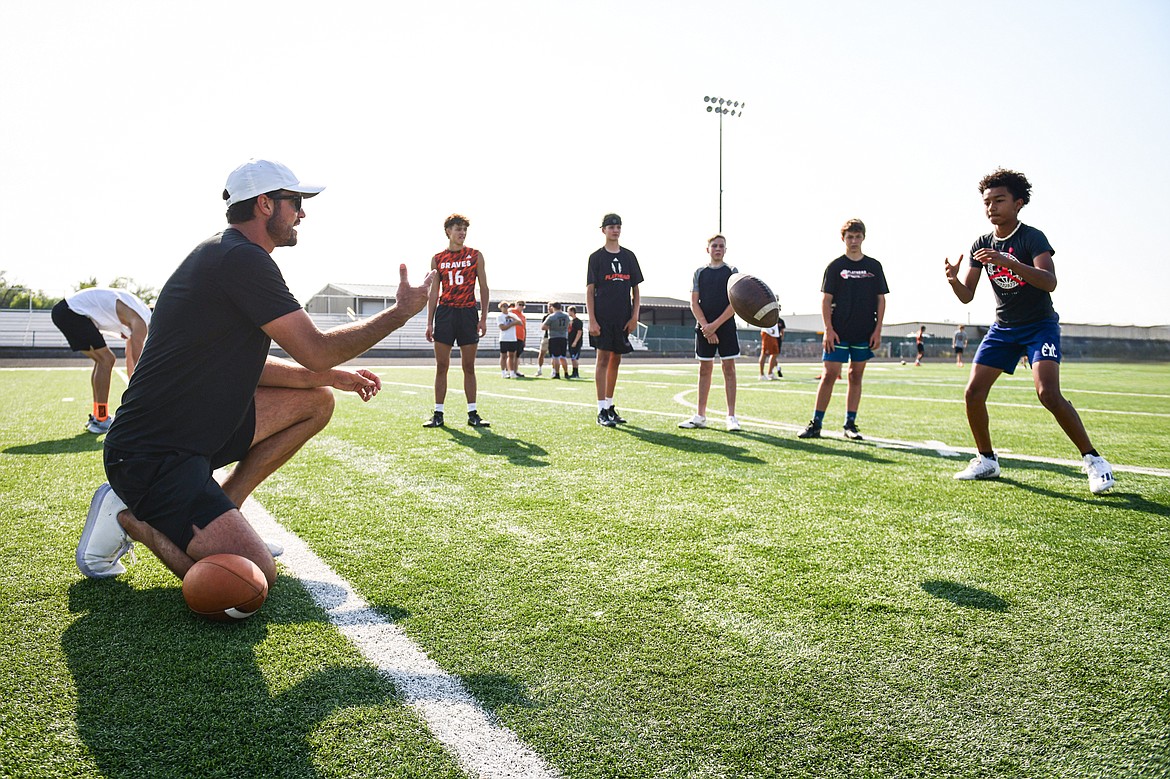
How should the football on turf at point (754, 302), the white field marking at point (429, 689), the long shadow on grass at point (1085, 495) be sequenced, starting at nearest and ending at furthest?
the white field marking at point (429, 689), the long shadow on grass at point (1085, 495), the football on turf at point (754, 302)

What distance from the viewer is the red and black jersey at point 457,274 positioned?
8281 mm

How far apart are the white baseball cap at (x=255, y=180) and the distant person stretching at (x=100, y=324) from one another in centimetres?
563

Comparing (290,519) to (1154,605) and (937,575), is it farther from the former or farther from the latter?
(1154,605)

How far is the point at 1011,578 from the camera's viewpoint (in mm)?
3109

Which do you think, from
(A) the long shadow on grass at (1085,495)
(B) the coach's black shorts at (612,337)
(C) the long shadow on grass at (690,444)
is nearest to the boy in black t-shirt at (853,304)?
(C) the long shadow on grass at (690,444)

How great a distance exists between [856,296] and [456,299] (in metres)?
4.31

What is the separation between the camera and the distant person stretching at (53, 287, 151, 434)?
307 inches

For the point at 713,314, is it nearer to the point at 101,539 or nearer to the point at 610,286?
the point at 610,286

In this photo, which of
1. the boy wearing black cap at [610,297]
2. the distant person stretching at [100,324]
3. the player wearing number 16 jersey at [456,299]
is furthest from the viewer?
the boy wearing black cap at [610,297]

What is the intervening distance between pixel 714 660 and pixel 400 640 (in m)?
1.02

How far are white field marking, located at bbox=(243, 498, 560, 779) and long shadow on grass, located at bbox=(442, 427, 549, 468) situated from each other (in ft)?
8.83

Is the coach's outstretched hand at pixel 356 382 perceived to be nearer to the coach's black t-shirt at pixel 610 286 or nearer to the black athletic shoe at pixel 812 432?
the black athletic shoe at pixel 812 432

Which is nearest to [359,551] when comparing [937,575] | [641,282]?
[937,575]

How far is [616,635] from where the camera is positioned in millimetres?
2510
